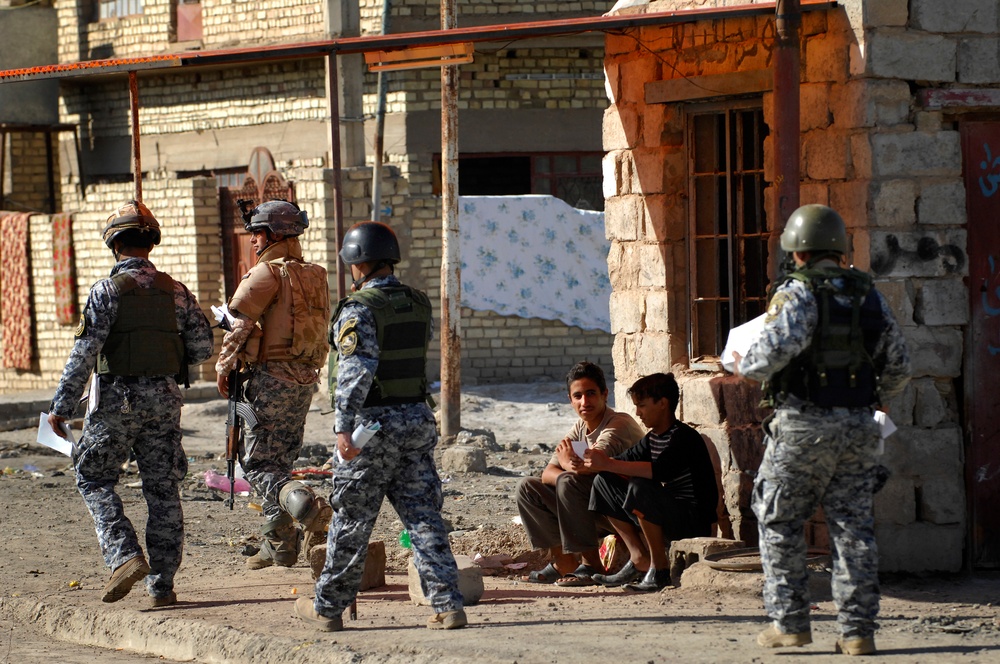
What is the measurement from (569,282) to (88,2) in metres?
7.41

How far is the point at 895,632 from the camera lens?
6027 mm

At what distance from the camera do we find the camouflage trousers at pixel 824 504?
18.1 feet

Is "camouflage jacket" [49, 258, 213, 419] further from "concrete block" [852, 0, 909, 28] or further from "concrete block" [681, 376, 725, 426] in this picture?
"concrete block" [852, 0, 909, 28]

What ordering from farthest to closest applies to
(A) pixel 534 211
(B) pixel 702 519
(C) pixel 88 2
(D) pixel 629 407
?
1. (C) pixel 88 2
2. (A) pixel 534 211
3. (D) pixel 629 407
4. (B) pixel 702 519

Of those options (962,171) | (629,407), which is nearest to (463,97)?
(629,407)

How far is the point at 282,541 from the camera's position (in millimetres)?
7637

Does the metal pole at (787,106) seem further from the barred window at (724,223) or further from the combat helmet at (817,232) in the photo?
the combat helmet at (817,232)

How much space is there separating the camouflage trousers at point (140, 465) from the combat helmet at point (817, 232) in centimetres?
302

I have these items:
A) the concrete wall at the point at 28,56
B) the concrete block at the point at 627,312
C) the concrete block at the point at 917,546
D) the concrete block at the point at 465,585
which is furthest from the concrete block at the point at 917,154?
the concrete wall at the point at 28,56

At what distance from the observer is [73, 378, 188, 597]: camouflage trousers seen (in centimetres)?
686

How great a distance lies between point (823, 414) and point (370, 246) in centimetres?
193

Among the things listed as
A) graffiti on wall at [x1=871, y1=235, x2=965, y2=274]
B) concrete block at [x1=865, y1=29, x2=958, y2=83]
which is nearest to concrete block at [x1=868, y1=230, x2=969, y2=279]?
graffiti on wall at [x1=871, y1=235, x2=965, y2=274]

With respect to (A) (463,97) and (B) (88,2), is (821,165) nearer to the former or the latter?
(A) (463,97)

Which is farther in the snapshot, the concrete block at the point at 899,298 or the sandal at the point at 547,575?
the sandal at the point at 547,575
